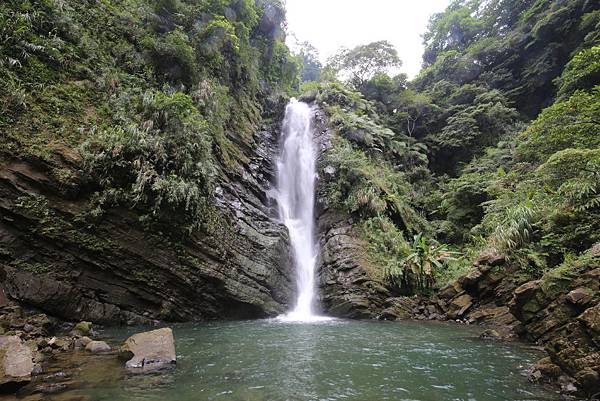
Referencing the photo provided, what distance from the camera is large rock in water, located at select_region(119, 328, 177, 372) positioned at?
6.25 meters

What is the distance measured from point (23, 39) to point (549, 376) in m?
15.6

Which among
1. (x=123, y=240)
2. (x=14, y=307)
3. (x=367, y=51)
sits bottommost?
(x=14, y=307)

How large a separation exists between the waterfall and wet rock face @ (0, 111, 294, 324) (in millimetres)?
1000

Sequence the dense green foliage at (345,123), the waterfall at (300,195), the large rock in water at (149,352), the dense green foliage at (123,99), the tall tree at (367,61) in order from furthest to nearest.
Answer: the tall tree at (367,61)
the waterfall at (300,195)
the dense green foliage at (345,123)
the dense green foliage at (123,99)
the large rock in water at (149,352)

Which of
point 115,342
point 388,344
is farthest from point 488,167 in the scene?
point 115,342

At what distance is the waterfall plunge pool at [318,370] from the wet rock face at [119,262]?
1441 mm

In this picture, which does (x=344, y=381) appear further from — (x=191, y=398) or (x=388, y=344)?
(x=388, y=344)

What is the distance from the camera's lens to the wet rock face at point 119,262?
8.93 m

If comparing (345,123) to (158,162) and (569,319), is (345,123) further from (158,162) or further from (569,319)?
(569,319)

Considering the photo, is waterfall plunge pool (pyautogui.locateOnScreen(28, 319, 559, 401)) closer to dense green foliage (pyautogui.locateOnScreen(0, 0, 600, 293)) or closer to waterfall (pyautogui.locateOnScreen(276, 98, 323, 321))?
dense green foliage (pyautogui.locateOnScreen(0, 0, 600, 293))

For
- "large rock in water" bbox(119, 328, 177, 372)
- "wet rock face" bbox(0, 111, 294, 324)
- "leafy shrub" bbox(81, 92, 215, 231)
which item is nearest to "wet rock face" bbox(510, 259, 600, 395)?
"large rock in water" bbox(119, 328, 177, 372)

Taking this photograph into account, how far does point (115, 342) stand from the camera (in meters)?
7.99

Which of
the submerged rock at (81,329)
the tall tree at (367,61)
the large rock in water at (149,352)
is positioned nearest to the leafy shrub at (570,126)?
the large rock in water at (149,352)

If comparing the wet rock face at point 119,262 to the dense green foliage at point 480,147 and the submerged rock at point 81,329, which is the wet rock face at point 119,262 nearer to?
the submerged rock at point 81,329
